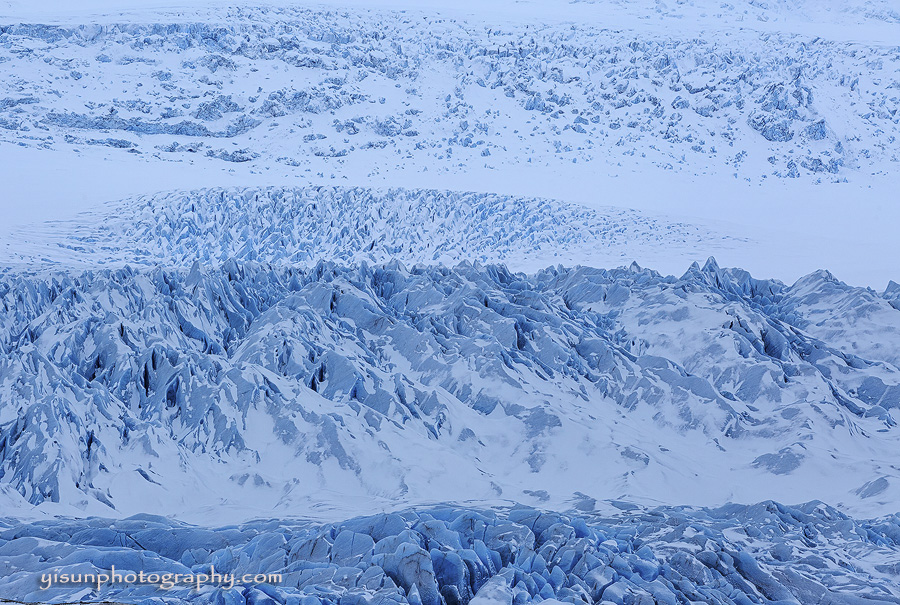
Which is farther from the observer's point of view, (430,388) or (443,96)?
(443,96)

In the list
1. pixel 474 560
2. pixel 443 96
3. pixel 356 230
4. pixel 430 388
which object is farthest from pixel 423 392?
pixel 443 96

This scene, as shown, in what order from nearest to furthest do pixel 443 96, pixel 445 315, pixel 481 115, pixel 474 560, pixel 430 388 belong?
pixel 474 560, pixel 430 388, pixel 445 315, pixel 481 115, pixel 443 96

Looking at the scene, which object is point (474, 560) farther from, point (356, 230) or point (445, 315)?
point (356, 230)

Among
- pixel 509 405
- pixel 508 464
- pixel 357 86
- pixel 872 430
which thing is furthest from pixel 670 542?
pixel 357 86

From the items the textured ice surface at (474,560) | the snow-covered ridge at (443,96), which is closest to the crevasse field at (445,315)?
the textured ice surface at (474,560)

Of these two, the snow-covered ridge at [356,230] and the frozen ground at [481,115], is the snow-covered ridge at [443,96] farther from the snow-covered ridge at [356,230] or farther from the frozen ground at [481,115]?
the snow-covered ridge at [356,230]

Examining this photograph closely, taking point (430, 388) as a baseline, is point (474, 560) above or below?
above

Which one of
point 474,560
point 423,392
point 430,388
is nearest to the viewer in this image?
point 474,560
